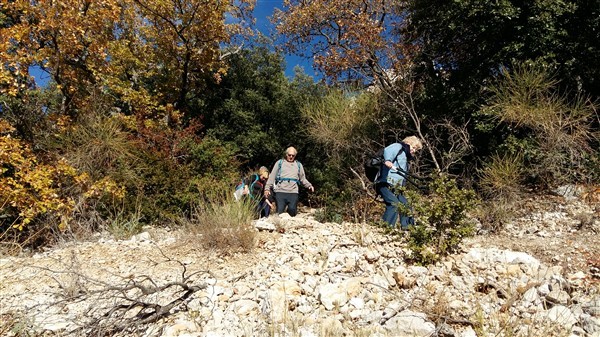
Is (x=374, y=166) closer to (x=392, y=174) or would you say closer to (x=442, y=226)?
(x=392, y=174)

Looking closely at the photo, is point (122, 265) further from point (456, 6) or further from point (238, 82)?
point (238, 82)

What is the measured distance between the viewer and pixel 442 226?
3752 mm

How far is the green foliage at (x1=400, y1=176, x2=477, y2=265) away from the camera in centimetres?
365

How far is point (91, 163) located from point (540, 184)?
880cm

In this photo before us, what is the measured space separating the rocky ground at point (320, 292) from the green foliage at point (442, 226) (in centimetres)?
17

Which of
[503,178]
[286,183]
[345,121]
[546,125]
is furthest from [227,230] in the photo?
[546,125]

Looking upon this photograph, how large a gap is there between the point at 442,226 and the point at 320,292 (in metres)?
1.51

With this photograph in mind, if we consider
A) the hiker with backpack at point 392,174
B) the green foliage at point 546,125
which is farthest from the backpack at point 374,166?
the green foliage at point 546,125

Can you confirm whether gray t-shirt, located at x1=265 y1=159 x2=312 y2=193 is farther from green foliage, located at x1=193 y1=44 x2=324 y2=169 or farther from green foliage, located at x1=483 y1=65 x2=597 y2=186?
green foliage, located at x1=193 y1=44 x2=324 y2=169

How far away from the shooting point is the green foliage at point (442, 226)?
12.0ft

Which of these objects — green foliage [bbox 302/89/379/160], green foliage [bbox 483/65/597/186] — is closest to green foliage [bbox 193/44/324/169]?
green foliage [bbox 302/89/379/160]

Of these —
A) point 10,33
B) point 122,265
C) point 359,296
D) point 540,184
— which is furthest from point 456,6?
point 10,33

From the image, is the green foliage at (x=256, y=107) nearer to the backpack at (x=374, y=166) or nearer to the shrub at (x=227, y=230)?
the backpack at (x=374, y=166)

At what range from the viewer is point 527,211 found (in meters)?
5.96
